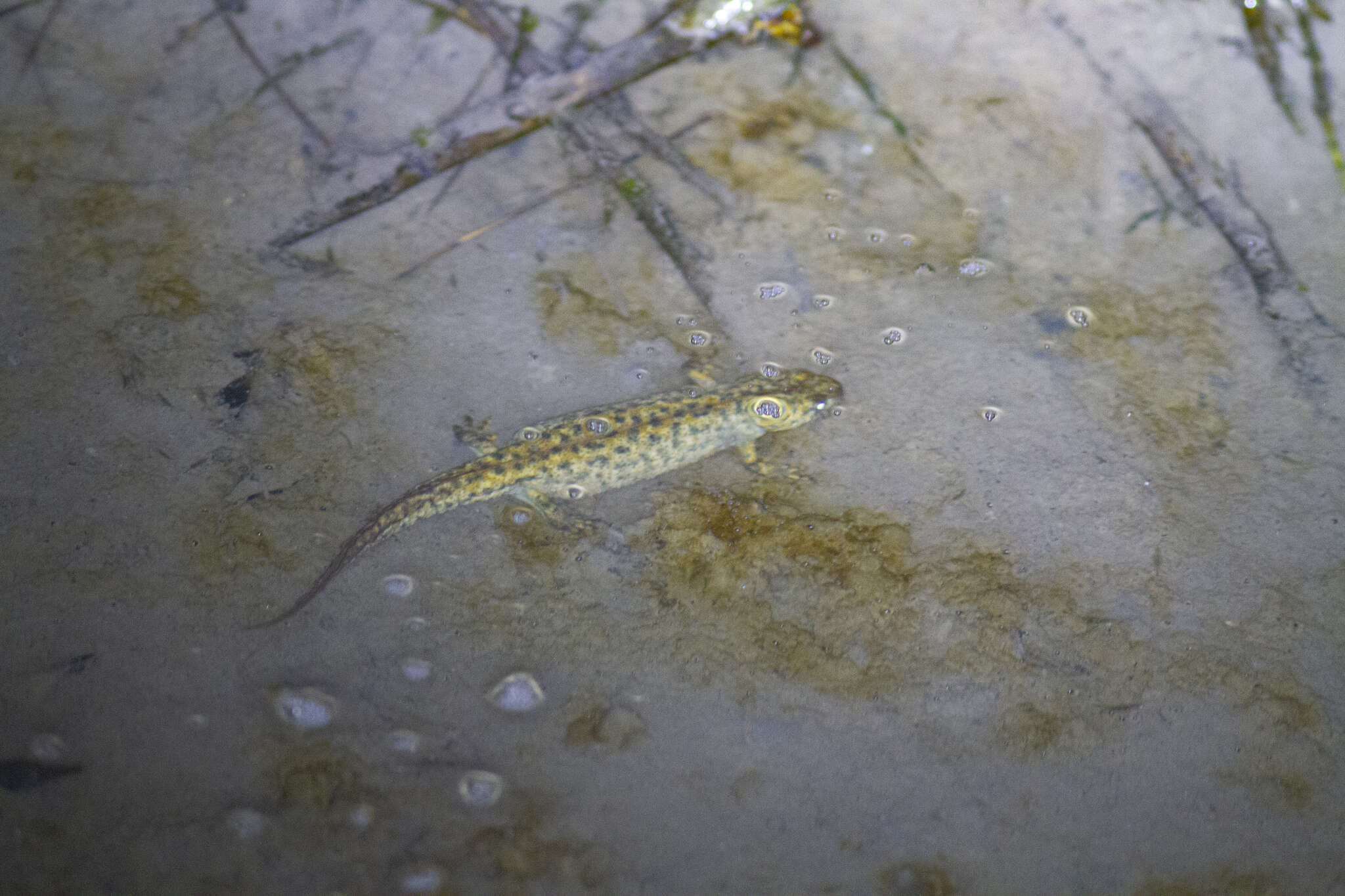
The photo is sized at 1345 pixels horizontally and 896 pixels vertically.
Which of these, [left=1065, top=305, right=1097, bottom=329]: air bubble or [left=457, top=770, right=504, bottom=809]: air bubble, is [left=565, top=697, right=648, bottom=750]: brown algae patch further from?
[left=1065, top=305, right=1097, bottom=329]: air bubble

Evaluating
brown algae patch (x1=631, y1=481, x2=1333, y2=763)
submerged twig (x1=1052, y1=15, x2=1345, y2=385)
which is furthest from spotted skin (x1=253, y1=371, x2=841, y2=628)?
submerged twig (x1=1052, y1=15, x2=1345, y2=385)

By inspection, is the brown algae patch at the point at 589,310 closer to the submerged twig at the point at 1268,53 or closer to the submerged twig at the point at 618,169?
the submerged twig at the point at 618,169

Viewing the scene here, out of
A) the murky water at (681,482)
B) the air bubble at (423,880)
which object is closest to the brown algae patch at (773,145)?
the murky water at (681,482)

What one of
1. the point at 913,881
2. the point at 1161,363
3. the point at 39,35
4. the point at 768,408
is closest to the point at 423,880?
the point at 913,881

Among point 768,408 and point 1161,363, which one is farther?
point 1161,363

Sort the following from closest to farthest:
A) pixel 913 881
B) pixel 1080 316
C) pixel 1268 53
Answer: pixel 913 881 < pixel 1080 316 < pixel 1268 53

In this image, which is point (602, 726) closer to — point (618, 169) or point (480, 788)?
point (480, 788)

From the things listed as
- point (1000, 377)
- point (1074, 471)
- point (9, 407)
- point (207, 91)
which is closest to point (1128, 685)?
point (1074, 471)

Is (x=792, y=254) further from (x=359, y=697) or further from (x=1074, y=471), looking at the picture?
(x=359, y=697)
